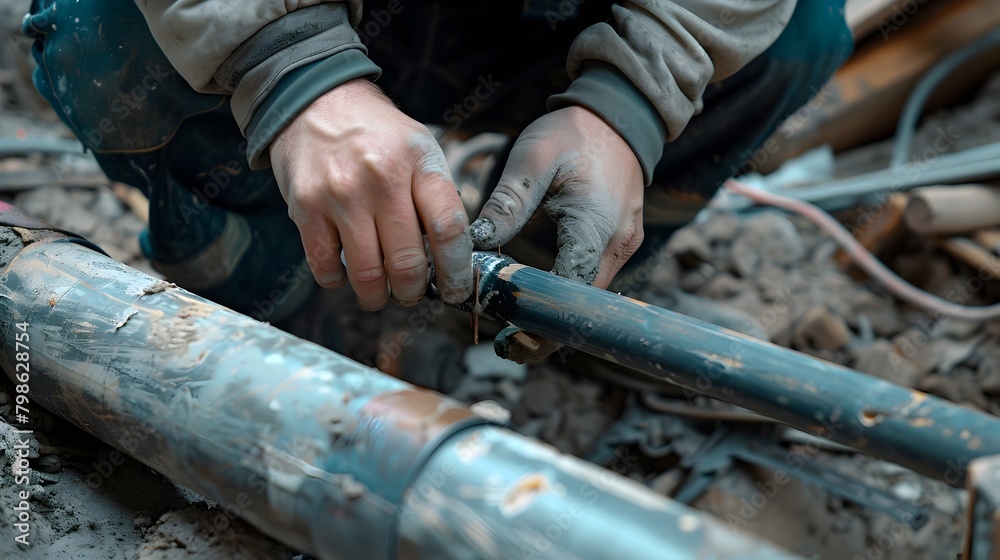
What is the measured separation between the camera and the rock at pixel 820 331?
196cm

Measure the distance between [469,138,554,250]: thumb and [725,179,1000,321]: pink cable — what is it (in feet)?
4.38

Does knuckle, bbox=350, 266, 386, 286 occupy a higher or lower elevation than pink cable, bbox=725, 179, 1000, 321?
higher

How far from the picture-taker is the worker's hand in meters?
0.96

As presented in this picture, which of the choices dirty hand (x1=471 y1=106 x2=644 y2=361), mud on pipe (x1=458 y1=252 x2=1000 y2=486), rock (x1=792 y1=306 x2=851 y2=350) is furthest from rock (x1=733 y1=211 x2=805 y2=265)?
mud on pipe (x1=458 y1=252 x2=1000 y2=486)

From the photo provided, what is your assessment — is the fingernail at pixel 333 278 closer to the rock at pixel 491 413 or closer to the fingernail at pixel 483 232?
the fingernail at pixel 483 232

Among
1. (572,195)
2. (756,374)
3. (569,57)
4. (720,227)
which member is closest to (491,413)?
(756,374)

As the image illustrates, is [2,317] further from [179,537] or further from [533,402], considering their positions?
[533,402]

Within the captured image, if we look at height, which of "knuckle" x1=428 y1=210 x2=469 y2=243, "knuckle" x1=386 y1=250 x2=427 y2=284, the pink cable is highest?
"knuckle" x1=428 y1=210 x2=469 y2=243

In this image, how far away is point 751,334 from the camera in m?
1.89

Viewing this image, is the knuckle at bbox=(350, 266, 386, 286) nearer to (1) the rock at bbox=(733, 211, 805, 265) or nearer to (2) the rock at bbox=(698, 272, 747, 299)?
(2) the rock at bbox=(698, 272, 747, 299)

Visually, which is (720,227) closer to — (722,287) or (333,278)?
(722,287)

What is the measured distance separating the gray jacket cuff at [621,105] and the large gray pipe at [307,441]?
1.96 ft

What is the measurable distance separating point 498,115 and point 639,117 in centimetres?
47

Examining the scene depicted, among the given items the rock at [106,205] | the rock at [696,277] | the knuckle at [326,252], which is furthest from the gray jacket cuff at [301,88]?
A: the rock at [106,205]
